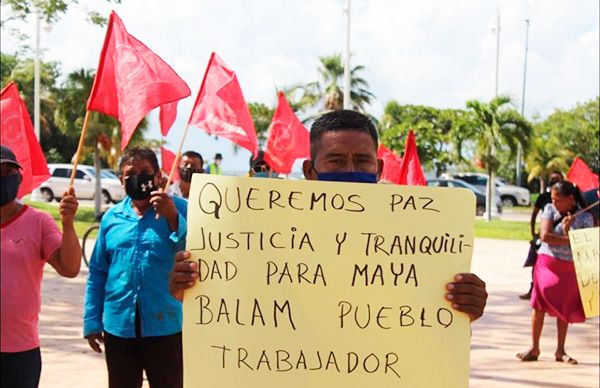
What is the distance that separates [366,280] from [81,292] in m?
8.29

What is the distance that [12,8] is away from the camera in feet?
33.5

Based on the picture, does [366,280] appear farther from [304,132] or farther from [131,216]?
[304,132]

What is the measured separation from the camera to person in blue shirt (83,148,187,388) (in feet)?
12.9

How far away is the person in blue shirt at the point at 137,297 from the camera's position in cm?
394

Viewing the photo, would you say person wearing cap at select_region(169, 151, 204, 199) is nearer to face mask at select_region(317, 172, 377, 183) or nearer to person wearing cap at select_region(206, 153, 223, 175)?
face mask at select_region(317, 172, 377, 183)

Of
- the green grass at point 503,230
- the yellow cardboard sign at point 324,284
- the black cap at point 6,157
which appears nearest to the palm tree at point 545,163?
the green grass at point 503,230

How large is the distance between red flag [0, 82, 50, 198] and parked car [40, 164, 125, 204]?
25009mm

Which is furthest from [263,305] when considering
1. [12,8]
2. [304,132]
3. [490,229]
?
[490,229]

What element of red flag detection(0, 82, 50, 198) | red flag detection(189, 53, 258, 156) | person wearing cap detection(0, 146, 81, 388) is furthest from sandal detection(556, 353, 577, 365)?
person wearing cap detection(0, 146, 81, 388)

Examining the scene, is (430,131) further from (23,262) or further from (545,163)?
(23,262)

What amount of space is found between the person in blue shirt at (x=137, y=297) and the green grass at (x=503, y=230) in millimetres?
16601

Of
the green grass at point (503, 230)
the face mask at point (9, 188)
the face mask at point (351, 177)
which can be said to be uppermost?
the face mask at point (351, 177)

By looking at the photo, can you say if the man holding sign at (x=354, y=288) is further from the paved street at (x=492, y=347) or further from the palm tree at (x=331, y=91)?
the palm tree at (x=331, y=91)

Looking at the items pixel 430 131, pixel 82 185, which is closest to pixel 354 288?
pixel 82 185
